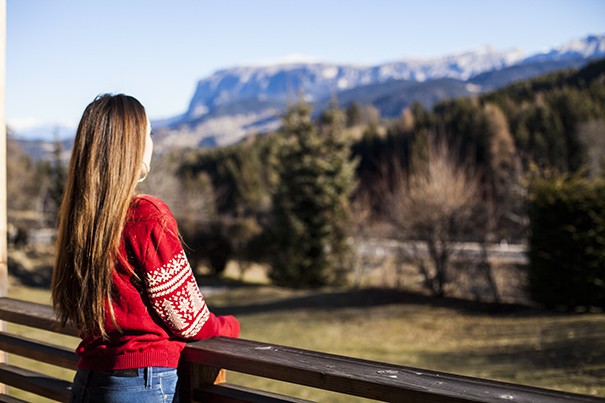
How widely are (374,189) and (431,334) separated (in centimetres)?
2161

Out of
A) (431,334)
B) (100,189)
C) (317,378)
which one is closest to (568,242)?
(431,334)

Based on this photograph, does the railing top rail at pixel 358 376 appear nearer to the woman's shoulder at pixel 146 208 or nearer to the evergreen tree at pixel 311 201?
the woman's shoulder at pixel 146 208

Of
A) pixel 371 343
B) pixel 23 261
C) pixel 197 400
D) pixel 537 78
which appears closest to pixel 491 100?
pixel 537 78

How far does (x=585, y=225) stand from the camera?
12.3 meters

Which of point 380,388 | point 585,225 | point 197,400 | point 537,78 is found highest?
point 537,78

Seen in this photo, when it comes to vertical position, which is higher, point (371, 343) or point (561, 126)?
point (561, 126)

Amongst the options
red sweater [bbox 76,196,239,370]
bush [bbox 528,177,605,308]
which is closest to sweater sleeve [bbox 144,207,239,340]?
red sweater [bbox 76,196,239,370]

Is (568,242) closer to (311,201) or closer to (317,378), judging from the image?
(317,378)

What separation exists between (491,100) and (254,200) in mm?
26866

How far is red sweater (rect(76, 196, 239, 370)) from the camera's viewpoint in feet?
5.83

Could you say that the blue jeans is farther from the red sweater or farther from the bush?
the bush

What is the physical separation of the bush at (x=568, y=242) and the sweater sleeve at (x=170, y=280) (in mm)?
11999

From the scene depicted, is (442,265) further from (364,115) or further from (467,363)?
(364,115)

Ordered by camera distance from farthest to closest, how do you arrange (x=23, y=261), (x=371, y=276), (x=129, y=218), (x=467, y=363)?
1. (x=23, y=261)
2. (x=371, y=276)
3. (x=467, y=363)
4. (x=129, y=218)
